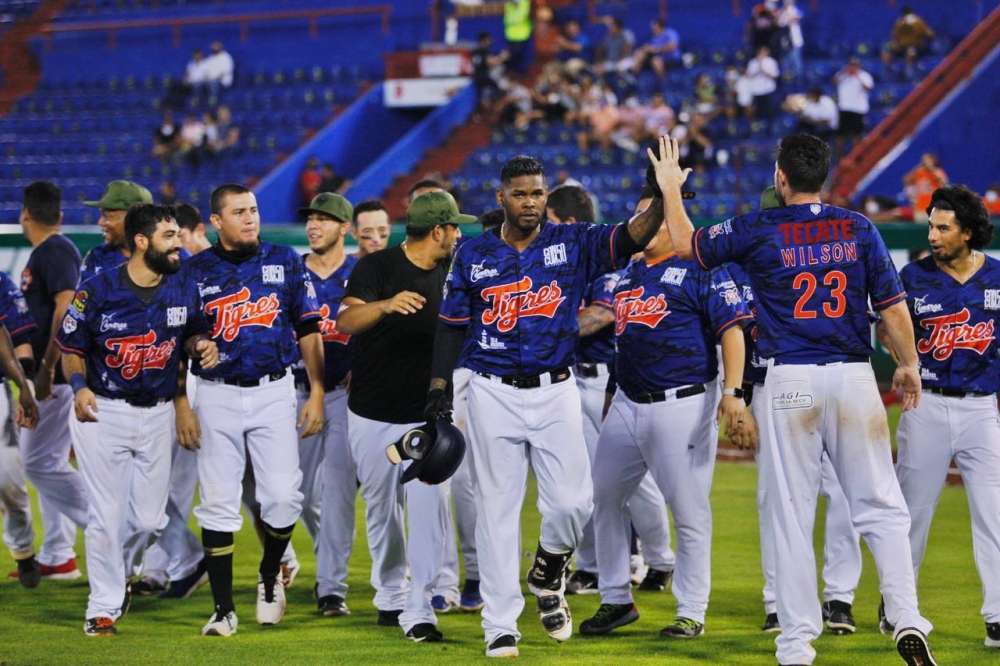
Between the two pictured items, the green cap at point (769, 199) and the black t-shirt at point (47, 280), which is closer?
the green cap at point (769, 199)

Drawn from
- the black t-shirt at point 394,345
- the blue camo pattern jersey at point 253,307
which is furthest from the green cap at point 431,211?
the blue camo pattern jersey at point 253,307

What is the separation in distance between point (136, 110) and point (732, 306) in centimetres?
2124

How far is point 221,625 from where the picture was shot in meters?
6.49

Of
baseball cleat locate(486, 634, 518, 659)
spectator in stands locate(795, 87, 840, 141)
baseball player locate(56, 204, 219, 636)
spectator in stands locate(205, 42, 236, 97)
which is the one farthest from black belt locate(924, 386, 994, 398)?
spectator in stands locate(205, 42, 236, 97)

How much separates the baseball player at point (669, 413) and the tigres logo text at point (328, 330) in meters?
1.72

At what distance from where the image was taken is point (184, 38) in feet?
89.3

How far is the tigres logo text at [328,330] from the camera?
7574 millimetres

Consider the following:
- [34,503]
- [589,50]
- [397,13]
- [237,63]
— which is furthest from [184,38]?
[34,503]

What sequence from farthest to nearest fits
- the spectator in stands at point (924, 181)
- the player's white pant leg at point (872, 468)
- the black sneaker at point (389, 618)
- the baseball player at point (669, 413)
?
1. the spectator in stands at point (924, 181)
2. the black sneaker at point (389, 618)
3. the baseball player at point (669, 413)
4. the player's white pant leg at point (872, 468)

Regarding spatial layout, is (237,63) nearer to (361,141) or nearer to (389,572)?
(361,141)

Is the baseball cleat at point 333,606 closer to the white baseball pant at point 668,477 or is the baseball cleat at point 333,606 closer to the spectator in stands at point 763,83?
the white baseball pant at point 668,477

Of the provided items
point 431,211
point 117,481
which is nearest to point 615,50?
point 431,211

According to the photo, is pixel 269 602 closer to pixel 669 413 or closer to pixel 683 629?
pixel 683 629

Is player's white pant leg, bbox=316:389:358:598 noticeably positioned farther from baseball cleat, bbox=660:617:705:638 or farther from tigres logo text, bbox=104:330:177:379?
baseball cleat, bbox=660:617:705:638
